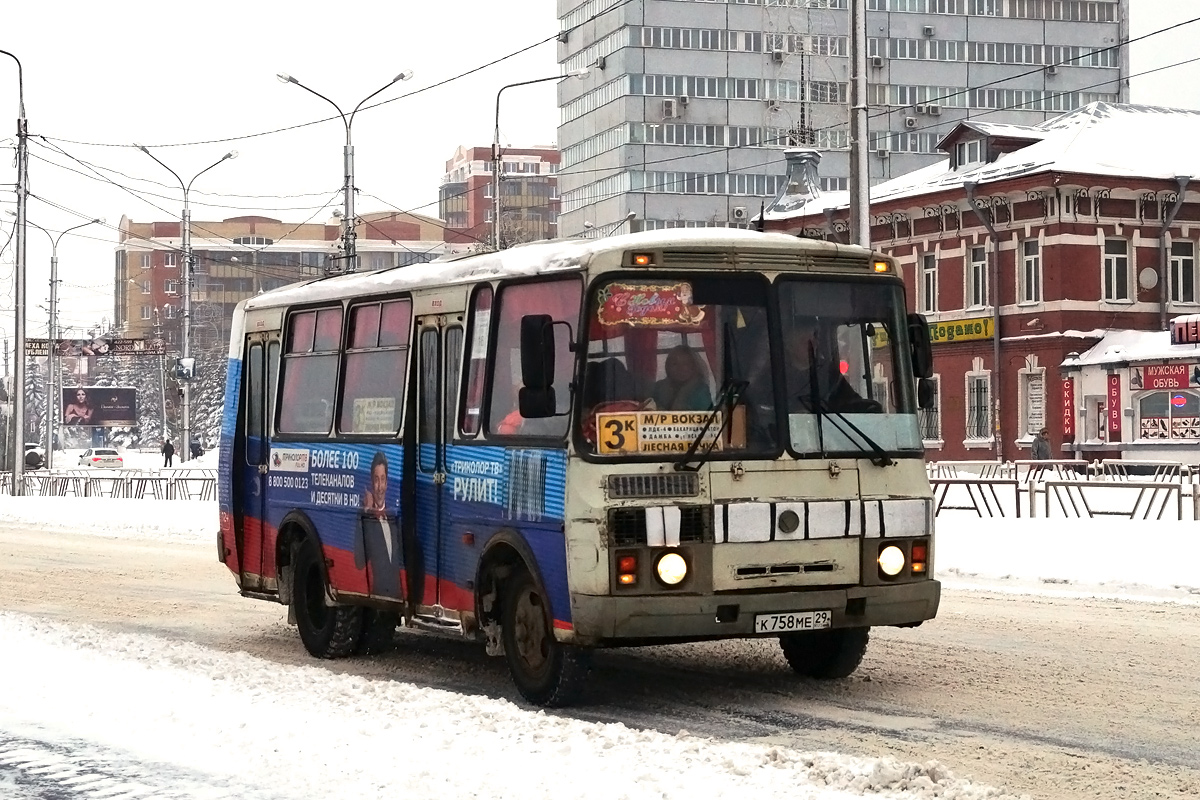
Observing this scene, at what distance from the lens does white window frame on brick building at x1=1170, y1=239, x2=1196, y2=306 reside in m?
52.4

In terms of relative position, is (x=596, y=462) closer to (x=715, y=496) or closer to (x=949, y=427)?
(x=715, y=496)

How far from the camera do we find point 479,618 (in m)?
11.2

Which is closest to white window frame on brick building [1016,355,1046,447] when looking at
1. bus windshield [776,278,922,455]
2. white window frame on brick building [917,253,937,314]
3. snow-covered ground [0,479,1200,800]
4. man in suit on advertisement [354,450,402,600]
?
white window frame on brick building [917,253,937,314]

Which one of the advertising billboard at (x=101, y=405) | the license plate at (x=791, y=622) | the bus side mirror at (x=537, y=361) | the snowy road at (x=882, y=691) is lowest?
the snowy road at (x=882, y=691)

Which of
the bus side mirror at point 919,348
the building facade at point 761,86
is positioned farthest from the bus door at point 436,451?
the building facade at point 761,86

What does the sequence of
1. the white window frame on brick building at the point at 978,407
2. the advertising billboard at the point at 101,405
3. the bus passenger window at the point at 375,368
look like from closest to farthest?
the bus passenger window at the point at 375,368, the white window frame on brick building at the point at 978,407, the advertising billboard at the point at 101,405

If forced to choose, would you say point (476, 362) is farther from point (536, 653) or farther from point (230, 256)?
point (230, 256)

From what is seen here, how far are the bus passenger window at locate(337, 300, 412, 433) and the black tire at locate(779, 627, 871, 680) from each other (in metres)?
2.90

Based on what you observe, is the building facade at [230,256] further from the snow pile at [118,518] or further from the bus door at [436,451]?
the bus door at [436,451]

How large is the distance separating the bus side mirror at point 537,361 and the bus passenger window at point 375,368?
233 cm

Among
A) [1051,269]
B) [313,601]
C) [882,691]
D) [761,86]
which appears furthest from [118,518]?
[761,86]

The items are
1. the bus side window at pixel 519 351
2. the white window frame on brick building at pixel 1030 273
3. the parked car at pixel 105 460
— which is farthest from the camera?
the parked car at pixel 105 460

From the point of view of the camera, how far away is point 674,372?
10289 mm

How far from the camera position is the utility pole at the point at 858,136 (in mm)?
23766
